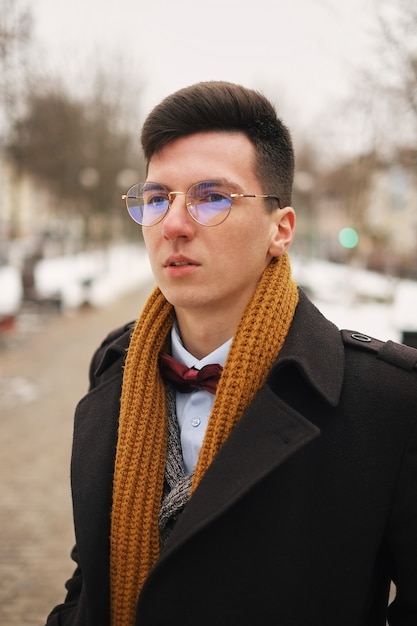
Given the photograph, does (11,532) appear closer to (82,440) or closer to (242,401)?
(82,440)

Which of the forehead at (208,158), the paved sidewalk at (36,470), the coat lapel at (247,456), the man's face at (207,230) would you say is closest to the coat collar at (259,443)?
the coat lapel at (247,456)

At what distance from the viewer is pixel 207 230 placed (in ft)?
5.85

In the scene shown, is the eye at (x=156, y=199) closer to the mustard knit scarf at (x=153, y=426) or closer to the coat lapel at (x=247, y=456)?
the mustard knit scarf at (x=153, y=426)

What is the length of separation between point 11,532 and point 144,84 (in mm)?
36974

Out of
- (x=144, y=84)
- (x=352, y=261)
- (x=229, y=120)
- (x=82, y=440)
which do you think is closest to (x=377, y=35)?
(x=229, y=120)

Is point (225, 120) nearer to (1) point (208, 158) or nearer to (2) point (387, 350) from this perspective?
(1) point (208, 158)

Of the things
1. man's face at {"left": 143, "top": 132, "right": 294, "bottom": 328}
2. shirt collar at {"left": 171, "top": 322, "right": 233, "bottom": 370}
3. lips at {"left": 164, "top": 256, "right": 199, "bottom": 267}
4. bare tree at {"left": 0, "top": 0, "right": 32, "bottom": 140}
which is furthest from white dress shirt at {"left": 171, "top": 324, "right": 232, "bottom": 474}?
bare tree at {"left": 0, "top": 0, "right": 32, "bottom": 140}

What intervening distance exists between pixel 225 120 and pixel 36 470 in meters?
5.30

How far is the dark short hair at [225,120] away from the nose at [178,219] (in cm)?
19

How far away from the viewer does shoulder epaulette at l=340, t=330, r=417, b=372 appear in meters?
1.83

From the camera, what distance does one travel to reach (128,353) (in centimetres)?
215

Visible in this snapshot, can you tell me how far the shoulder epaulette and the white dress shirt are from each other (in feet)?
1.37

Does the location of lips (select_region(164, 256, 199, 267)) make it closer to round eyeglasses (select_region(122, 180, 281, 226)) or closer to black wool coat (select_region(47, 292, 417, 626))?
round eyeglasses (select_region(122, 180, 281, 226))

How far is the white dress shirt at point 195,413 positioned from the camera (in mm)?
1960
